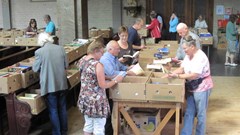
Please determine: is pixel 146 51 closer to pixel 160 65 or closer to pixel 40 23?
pixel 160 65

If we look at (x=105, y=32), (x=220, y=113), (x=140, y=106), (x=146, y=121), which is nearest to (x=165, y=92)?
(x=140, y=106)

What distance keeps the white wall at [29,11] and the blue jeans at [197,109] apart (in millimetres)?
12024

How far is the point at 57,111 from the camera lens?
5410 mm

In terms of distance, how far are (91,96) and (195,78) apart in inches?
52.0

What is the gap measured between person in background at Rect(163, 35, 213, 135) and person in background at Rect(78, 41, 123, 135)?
89 cm

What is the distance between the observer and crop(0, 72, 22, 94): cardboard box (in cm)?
488

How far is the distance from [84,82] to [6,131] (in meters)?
2.16

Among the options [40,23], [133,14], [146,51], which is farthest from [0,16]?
[146,51]

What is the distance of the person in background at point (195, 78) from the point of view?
15.0 ft

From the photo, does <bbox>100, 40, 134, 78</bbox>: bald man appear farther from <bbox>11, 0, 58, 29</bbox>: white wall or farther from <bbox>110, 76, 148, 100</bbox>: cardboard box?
<bbox>11, 0, 58, 29</bbox>: white wall

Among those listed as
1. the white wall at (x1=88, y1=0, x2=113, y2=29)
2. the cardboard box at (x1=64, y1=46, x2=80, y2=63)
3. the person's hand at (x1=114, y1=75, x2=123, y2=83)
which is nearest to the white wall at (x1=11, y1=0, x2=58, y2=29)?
the white wall at (x1=88, y1=0, x2=113, y2=29)

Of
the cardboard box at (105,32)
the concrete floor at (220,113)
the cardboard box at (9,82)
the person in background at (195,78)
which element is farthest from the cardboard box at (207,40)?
the cardboard box at (9,82)

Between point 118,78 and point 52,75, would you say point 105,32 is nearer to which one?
point 52,75

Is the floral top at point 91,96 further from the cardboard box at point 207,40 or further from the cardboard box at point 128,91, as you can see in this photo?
the cardboard box at point 207,40
